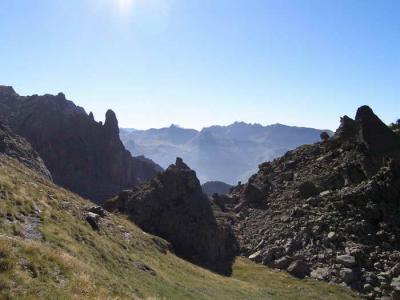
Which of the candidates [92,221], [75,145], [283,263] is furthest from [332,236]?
→ [75,145]

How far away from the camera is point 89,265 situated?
2695 cm

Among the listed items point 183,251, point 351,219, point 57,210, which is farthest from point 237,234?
point 57,210

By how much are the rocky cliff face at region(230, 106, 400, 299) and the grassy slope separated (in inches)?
127

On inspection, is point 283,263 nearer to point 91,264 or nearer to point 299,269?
point 299,269

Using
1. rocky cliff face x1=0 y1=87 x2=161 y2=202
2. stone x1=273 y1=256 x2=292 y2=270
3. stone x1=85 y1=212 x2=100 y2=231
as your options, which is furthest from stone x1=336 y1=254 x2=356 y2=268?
rocky cliff face x1=0 y1=87 x2=161 y2=202

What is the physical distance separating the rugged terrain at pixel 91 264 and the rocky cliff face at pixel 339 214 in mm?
3306

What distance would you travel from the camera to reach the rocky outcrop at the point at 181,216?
62562 millimetres

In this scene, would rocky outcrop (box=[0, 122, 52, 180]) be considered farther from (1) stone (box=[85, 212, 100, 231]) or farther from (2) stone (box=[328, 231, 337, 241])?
(2) stone (box=[328, 231, 337, 241])

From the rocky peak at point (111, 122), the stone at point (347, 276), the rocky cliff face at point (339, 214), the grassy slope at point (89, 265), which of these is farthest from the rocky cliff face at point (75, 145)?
the stone at point (347, 276)

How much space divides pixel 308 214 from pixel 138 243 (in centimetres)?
2692

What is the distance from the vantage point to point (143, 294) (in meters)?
29.2

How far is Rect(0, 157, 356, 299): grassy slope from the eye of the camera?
1892 centimetres

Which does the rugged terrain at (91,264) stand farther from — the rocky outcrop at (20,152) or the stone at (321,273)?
the rocky outcrop at (20,152)

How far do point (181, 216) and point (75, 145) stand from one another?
12368 centimetres
